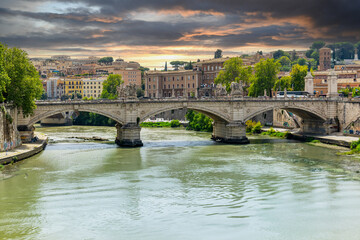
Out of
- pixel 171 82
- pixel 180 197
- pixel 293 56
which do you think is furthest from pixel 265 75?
pixel 293 56

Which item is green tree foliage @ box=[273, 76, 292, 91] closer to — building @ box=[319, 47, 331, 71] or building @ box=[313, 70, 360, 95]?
building @ box=[313, 70, 360, 95]

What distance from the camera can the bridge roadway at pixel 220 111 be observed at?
1468 inches

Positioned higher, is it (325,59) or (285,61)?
(285,61)

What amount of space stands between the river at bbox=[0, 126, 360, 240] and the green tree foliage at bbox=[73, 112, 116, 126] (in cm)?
3417

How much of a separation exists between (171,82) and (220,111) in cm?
4755

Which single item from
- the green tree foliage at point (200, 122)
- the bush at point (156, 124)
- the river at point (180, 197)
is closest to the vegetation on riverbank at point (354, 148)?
the river at point (180, 197)

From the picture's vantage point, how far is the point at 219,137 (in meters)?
43.2

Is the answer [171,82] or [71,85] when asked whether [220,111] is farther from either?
[71,85]

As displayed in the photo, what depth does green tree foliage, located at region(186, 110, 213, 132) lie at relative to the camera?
176 ft

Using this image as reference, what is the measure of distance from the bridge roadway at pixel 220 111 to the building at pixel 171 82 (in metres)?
42.1

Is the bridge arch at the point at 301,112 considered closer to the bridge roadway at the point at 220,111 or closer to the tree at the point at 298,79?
the bridge roadway at the point at 220,111

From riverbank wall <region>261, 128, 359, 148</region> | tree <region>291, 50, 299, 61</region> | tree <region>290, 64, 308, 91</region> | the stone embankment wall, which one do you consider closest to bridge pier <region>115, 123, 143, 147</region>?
the stone embankment wall

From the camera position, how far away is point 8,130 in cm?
3125

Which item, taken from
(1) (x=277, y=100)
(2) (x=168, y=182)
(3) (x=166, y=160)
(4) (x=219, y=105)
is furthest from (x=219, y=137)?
(2) (x=168, y=182)
